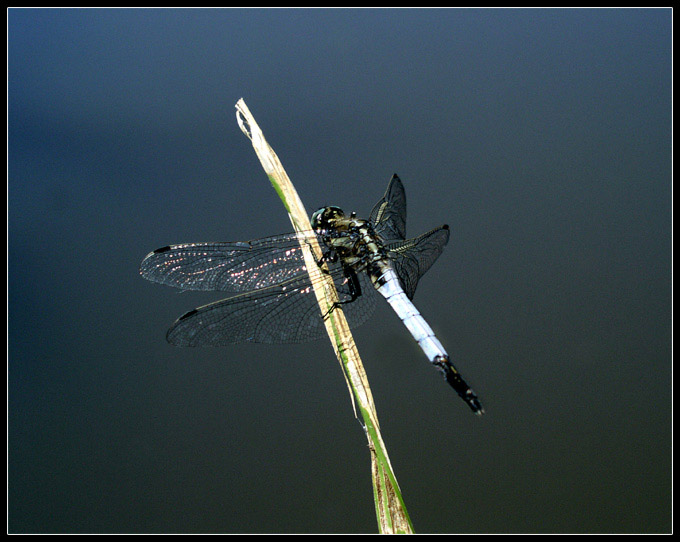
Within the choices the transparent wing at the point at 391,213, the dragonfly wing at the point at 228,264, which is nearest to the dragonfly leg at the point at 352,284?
the dragonfly wing at the point at 228,264

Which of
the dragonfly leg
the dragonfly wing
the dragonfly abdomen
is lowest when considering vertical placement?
the dragonfly abdomen

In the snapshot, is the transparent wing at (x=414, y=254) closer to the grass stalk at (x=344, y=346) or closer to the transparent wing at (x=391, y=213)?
the transparent wing at (x=391, y=213)

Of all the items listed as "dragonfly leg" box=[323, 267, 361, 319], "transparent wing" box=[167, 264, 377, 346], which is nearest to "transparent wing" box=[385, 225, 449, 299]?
"dragonfly leg" box=[323, 267, 361, 319]

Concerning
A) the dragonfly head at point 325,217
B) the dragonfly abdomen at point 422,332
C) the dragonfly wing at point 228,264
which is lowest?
the dragonfly abdomen at point 422,332

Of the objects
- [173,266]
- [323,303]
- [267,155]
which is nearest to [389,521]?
[323,303]

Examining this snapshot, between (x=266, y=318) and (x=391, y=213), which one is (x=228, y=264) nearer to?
(x=266, y=318)

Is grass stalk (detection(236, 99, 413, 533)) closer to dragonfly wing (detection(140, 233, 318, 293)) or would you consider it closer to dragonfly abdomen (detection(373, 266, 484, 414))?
dragonfly wing (detection(140, 233, 318, 293))

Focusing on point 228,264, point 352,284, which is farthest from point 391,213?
point 228,264
